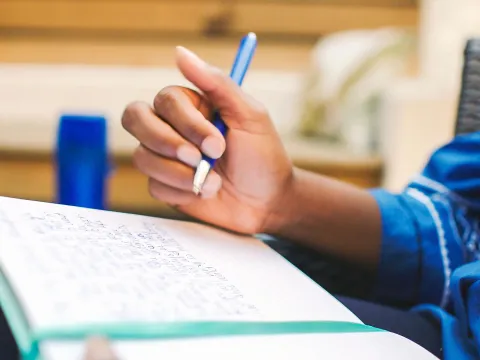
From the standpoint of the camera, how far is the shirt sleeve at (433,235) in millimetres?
654

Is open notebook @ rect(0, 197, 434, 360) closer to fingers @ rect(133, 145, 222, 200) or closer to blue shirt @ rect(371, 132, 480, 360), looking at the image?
fingers @ rect(133, 145, 222, 200)

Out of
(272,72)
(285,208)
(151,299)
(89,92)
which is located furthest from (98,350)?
(272,72)

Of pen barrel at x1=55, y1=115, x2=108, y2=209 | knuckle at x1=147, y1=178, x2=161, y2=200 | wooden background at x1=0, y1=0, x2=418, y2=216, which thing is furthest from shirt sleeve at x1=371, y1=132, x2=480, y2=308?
wooden background at x1=0, y1=0, x2=418, y2=216

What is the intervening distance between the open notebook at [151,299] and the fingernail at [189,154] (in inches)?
2.8

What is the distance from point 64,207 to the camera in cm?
49

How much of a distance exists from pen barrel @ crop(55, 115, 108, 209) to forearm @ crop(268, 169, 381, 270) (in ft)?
1.25

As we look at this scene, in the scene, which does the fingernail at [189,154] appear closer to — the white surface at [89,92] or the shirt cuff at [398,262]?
the shirt cuff at [398,262]

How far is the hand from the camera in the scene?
21.8 inches

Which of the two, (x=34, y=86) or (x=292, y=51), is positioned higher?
(x=292, y=51)

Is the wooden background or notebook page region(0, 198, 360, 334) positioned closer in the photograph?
notebook page region(0, 198, 360, 334)

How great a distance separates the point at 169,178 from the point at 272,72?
2157mm

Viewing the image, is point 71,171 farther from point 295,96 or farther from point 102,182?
point 295,96

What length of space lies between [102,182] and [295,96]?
63.8 inches

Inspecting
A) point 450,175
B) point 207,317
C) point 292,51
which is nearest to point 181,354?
point 207,317
